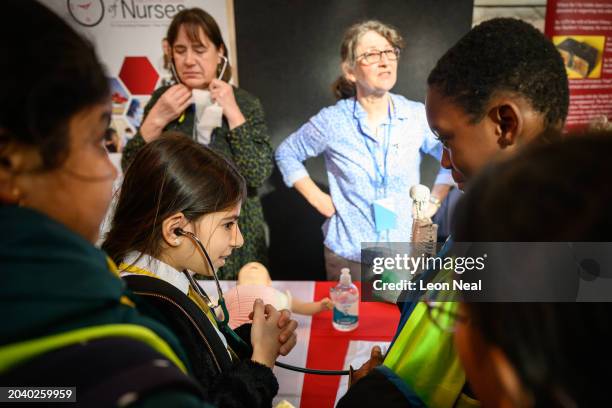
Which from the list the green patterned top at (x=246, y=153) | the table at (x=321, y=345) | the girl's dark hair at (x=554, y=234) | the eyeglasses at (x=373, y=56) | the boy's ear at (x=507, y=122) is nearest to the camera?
the girl's dark hair at (x=554, y=234)

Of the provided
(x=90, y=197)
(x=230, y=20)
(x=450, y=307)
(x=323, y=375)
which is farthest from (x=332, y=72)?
(x=90, y=197)

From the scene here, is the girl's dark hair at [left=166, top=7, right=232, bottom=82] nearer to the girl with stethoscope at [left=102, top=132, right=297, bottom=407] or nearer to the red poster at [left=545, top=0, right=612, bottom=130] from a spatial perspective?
the girl with stethoscope at [left=102, top=132, right=297, bottom=407]

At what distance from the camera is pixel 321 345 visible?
53.4 inches

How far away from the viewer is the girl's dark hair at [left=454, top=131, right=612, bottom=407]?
0.39 m

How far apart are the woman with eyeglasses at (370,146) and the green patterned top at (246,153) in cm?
35

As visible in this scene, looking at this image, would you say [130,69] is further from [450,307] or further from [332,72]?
[450,307]

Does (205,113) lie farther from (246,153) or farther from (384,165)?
(384,165)

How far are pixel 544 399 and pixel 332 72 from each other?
8.70ft

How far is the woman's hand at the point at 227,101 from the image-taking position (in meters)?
2.08

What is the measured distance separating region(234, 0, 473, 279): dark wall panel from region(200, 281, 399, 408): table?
1.56m

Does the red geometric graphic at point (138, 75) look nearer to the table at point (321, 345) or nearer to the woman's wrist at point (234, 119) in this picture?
the woman's wrist at point (234, 119)

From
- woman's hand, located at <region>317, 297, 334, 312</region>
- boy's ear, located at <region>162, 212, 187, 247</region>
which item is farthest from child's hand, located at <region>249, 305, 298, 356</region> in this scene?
woman's hand, located at <region>317, 297, 334, 312</region>

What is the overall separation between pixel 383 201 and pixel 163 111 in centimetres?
116

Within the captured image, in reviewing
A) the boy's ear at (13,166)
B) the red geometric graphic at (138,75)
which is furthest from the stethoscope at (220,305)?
the red geometric graphic at (138,75)
